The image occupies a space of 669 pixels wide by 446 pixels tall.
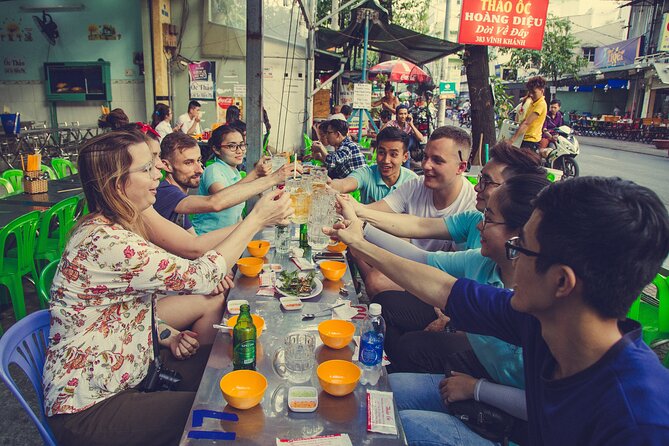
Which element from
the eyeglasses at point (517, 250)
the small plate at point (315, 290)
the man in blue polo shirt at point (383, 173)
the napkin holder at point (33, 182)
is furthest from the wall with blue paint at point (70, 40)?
the eyeglasses at point (517, 250)

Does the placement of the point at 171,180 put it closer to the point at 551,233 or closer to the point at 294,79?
the point at 551,233

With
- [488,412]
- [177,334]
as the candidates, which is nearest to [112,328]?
[177,334]

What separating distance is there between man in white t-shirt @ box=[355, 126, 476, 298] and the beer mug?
152 cm

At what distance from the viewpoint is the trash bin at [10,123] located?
9.38 meters

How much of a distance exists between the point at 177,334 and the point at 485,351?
1.65 m

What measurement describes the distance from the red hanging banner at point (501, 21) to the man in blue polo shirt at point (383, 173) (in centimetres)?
358

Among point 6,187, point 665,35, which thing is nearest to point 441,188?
point 6,187

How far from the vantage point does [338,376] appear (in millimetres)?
1777

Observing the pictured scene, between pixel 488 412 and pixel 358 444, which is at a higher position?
pixel 358 444

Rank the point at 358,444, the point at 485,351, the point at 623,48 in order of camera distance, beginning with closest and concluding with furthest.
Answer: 1. the point at 358,444
2. the point at 485,351
3. the point at 623,48

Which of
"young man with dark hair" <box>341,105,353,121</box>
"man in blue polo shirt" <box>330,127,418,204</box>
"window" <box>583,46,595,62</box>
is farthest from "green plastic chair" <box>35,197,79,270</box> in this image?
"window" <box>583,46,595,62</box>

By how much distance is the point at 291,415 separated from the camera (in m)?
→ 1.58

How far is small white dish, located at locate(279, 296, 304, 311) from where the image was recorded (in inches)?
92.7

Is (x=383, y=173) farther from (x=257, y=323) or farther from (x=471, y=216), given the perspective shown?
(x=257, y=323)
